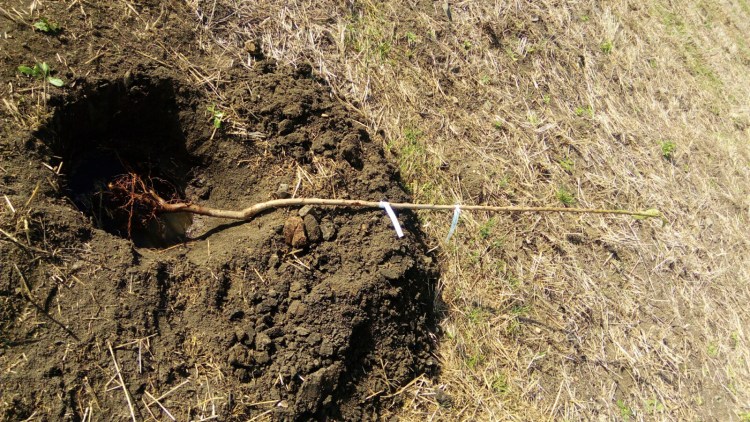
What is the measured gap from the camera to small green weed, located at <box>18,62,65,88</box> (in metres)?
2.34

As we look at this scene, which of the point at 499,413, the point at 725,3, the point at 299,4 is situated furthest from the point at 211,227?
the point at 725,3

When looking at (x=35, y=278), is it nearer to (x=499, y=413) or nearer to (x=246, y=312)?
(x=246, y=312)

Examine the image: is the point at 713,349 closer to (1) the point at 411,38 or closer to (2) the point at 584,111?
(2) the point at 584,111

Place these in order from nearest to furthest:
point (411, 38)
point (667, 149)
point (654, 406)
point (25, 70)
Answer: point (25, 70), point (654, 406), point (411, 38), point (667, 149)

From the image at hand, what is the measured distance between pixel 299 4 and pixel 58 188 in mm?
1850

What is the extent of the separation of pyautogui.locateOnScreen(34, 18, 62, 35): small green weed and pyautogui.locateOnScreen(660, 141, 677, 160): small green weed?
184 inches

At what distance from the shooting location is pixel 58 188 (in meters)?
2.30

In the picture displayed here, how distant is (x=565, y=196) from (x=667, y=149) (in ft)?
5.34

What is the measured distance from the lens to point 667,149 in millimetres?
4621

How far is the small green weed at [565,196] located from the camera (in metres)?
3.69

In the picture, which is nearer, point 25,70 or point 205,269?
point 25,70

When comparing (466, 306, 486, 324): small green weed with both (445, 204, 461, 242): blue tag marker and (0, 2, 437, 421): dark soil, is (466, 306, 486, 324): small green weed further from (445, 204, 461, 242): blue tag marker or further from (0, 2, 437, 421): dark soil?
(445, 204, 461, 242): blue tag marker

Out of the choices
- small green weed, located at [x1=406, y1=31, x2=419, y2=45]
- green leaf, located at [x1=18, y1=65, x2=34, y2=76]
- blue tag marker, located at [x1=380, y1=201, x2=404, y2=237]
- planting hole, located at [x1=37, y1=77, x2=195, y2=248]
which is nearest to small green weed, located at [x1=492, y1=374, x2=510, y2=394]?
blue tag marker, located at [x1=380, y1=201, x2=404, y2=237]

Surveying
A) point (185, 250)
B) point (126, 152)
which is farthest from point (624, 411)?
point (126, 152)
